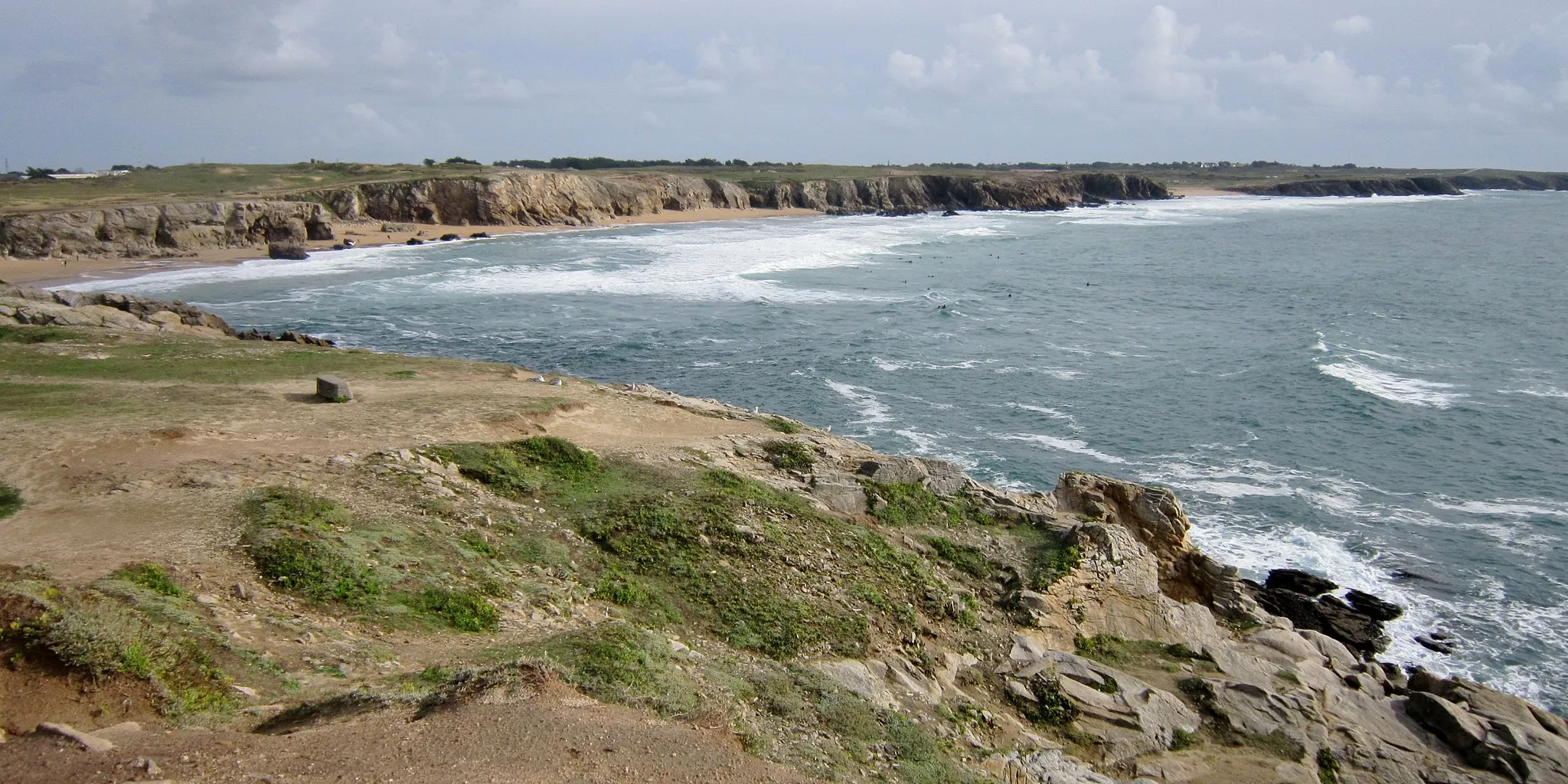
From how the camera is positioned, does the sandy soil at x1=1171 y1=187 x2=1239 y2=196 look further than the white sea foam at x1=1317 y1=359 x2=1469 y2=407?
Yes

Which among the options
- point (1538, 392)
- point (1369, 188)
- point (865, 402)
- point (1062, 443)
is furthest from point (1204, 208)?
point (1062, 443)

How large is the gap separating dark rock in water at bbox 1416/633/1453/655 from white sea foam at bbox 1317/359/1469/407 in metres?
14.4

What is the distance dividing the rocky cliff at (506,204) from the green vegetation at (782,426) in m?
49.5

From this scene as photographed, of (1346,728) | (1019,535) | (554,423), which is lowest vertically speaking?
(1346,728)

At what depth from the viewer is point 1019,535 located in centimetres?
1532

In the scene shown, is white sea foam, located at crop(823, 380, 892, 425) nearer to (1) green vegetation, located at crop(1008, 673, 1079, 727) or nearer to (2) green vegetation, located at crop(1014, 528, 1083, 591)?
(2) green vegetation, located at crop(1014, 528, 1083, 591)

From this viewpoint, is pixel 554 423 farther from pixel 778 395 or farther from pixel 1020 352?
pixel 1020 352

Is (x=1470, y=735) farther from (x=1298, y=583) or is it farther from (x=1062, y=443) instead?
(x=1062, y=443)

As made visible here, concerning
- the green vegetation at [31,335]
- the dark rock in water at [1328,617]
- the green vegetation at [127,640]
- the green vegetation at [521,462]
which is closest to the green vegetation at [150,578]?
the green vegetation at [127,640]

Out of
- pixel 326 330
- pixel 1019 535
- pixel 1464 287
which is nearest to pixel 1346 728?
pixel 1019 535

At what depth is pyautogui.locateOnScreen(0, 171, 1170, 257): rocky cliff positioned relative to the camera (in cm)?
5359

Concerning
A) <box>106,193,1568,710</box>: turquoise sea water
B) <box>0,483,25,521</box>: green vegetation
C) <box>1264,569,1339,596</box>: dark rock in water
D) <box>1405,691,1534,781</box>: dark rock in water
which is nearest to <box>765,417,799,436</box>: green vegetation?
<box>106,193,1568,710</box>: turquoise sea water

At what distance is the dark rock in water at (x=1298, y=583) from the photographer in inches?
742

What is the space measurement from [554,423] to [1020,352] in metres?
23.7
